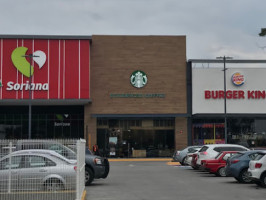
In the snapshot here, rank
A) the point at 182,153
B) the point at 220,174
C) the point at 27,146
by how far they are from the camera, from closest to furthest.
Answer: the point at 27,146 < the point at 220,174 < the point at 182,153

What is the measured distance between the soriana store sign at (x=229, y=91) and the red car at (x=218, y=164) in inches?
934

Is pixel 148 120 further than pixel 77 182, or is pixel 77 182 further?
pixel 148 120

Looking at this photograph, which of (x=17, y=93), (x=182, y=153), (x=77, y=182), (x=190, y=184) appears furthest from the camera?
(x=17, y=93)

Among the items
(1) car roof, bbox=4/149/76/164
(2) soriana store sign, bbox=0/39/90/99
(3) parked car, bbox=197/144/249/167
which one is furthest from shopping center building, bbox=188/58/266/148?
(1) car roof, bbox=4/149/76/164

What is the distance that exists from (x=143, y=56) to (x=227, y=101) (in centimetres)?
978

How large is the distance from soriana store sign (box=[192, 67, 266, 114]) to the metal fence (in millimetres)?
36803

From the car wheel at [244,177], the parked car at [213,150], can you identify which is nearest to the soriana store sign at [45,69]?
the parked car at [213,150]

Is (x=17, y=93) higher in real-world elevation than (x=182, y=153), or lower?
higher

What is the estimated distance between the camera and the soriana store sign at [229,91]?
159 ft

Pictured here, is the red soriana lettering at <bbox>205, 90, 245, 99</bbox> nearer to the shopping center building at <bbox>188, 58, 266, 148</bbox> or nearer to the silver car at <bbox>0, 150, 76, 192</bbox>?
the shopping center building at <bbox>188, 58, 266, 148</bbox>

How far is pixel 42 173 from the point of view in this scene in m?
11.9

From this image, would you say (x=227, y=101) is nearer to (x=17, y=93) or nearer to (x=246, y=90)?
(x=246, y=90)

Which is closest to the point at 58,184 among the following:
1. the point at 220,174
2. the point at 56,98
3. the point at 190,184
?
the point at 190,184

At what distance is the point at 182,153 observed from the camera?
35219 mm
